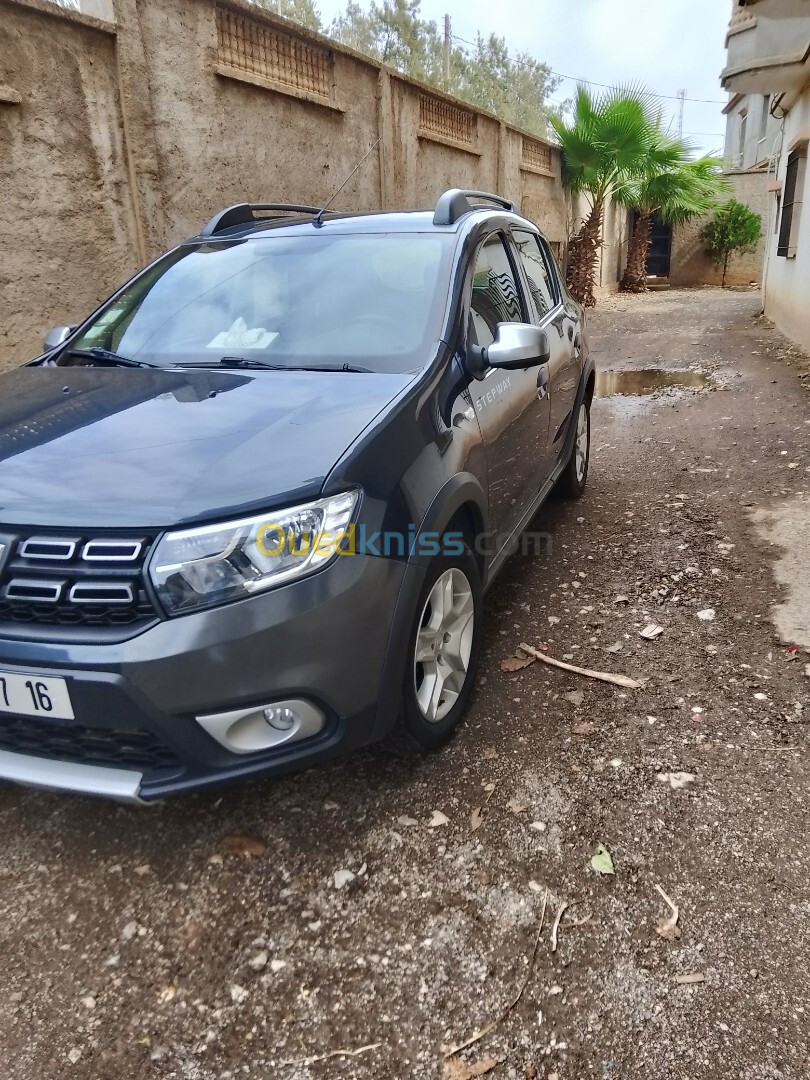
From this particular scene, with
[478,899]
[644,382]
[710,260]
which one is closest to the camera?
[478,899]

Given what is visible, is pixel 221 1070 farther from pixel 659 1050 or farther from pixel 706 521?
pixel 706 521

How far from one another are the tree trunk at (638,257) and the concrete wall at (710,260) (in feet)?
9.34

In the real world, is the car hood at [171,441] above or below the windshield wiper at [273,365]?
below

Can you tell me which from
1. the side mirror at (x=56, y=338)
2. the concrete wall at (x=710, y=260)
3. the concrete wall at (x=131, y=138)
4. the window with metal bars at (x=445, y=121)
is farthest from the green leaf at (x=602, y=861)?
the concrete wall at (x=710, y=260)

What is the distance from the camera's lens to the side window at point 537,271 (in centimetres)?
389

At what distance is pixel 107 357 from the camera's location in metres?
2.84

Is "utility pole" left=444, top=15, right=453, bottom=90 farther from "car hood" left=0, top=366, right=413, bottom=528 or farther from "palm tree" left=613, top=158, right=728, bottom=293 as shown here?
"car hood" left=0, top=366, right=413, bottom=528

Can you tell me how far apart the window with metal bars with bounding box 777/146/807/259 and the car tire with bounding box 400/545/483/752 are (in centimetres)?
982

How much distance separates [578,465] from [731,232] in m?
22.7

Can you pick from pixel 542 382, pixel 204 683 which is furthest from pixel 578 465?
pixel 204 683

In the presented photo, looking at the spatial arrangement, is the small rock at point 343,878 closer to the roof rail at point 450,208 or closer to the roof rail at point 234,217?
the roof rail at point 450,208

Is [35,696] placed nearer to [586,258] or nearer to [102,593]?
[102,593]

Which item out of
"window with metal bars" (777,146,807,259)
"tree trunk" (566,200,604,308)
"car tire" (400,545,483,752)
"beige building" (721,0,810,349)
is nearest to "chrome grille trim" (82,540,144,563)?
"car tire" (400,545,483,752)

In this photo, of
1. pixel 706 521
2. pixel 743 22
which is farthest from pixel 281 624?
pixel 743 22
